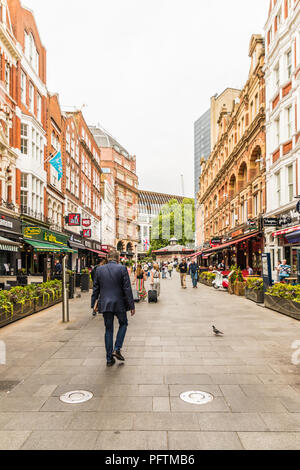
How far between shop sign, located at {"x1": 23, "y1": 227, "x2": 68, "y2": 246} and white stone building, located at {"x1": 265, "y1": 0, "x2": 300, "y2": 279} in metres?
14.2

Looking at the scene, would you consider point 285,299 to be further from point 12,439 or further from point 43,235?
point 43,235

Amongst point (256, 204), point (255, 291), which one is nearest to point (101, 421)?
point (255, 291)

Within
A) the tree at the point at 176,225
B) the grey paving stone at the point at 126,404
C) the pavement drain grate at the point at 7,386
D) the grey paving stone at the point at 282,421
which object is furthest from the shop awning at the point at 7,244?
the tree at the point at 176,225

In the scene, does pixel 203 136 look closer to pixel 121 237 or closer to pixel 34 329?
pixel 121 237

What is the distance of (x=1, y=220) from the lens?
18.5 metres

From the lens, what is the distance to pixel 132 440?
129 inches

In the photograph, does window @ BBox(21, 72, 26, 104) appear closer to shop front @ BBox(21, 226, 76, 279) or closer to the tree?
shop front @ BBox(21, 226, 76, 279)

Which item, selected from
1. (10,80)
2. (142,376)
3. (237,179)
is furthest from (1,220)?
(237,179)

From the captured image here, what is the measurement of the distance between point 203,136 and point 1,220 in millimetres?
179203

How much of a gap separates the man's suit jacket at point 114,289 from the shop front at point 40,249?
1390 cm

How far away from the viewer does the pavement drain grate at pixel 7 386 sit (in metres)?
4.67

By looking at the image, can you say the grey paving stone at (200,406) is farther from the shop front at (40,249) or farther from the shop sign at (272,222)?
the shop sign at (272,222)

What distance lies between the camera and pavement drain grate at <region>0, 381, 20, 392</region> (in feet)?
15.3

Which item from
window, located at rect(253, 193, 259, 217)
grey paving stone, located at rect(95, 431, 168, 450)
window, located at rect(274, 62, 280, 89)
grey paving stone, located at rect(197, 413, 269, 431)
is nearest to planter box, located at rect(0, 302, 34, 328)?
grey paving stone, located at rect(95, 431, 168, 450)
